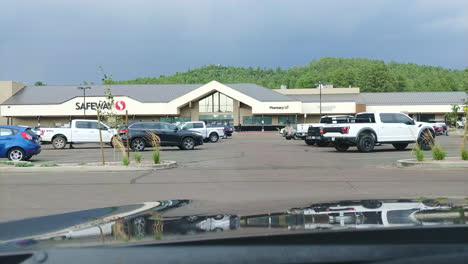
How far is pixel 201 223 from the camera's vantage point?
8.71 ft

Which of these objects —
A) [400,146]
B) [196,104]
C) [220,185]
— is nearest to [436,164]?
[220,185]

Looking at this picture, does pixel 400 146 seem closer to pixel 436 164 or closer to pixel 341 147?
pixel 341 147

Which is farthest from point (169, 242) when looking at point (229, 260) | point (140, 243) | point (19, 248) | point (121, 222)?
point (121, 222)

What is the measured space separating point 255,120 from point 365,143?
55.1 m

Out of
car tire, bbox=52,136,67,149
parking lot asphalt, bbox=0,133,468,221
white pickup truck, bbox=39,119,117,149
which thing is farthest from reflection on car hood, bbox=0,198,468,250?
car tire, bbox=52,136,67,149

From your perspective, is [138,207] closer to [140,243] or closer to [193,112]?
[140,243]

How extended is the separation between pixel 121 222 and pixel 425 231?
1581 mm

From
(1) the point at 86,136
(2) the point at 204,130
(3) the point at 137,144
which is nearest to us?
(3) the point at 137,144

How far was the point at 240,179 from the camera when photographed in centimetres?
1374

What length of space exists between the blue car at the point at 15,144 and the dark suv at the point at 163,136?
8268mm

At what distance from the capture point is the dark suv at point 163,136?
92.1ft

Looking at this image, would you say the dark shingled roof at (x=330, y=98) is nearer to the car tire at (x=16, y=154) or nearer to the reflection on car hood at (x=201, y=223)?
the car tire at (x=16, y=154)

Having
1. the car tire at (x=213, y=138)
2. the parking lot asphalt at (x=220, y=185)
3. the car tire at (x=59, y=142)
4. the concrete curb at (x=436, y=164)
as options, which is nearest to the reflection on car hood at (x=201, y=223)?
the parking lot asphalt at (x=220, y=185)

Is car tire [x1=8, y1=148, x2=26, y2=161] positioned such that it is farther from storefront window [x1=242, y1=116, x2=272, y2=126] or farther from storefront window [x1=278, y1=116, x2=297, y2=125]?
storefront window [x1=278, y1=116, x2=297, y2=125]
